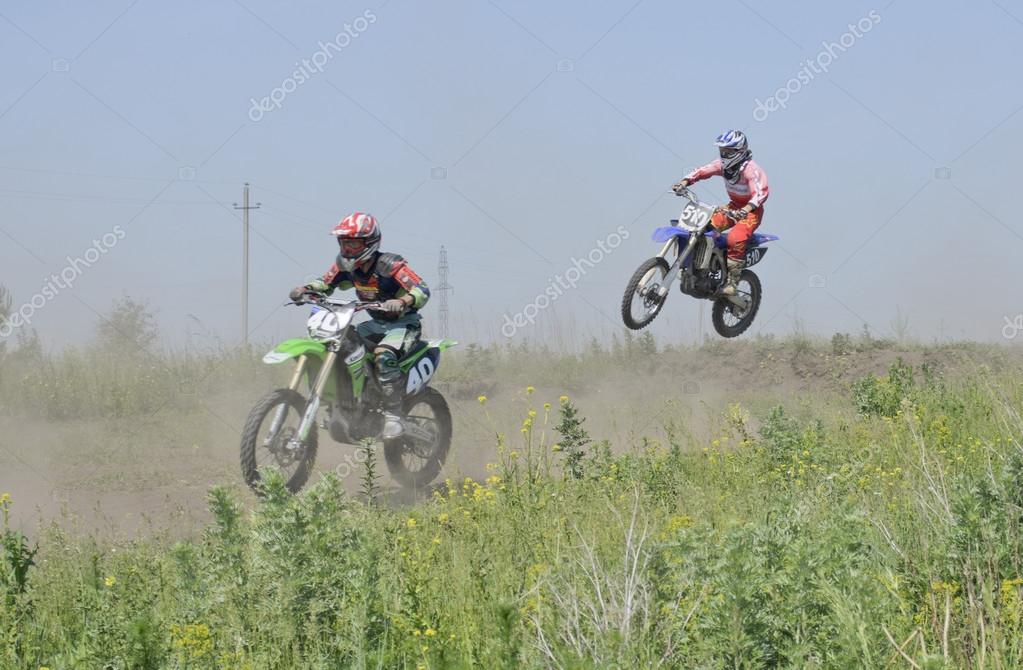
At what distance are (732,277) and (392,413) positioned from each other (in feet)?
14.9

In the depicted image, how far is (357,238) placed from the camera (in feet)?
33.4

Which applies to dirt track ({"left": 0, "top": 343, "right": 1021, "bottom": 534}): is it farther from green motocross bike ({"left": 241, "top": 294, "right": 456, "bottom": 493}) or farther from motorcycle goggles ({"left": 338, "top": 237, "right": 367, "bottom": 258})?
Answer: motorcycle goggles ({"left": 338, "top": 237, "right": 367, "bottom": 258})

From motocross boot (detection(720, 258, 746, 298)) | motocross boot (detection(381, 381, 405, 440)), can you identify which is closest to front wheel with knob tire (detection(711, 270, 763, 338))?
motocross boot (detection(720, 258, 746, 298))

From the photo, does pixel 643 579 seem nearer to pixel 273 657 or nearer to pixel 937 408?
pixel 273 657

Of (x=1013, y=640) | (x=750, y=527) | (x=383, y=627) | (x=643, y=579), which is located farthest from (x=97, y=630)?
(x=1013, y=640)

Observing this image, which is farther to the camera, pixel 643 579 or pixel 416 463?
pixel 416 463

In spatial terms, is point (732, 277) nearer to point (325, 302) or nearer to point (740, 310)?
point (740, 310)

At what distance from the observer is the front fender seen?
31.3 feet

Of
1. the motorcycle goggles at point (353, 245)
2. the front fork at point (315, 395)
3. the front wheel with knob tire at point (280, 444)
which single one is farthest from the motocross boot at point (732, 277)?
the front wheel with knob tire at point (280, 444)

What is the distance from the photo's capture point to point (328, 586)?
4.89 meters

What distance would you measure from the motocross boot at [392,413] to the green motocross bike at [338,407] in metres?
0.06

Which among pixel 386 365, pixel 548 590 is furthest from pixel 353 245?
pixel 548 590

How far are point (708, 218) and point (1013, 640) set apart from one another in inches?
340

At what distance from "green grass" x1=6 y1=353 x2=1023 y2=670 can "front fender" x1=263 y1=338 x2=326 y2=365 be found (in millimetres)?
2872
